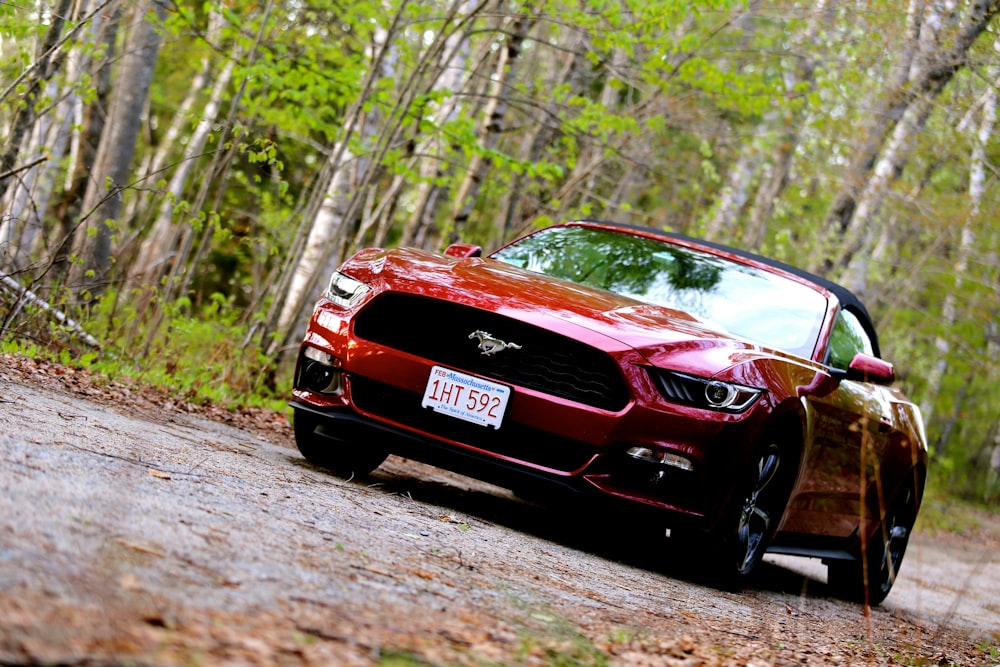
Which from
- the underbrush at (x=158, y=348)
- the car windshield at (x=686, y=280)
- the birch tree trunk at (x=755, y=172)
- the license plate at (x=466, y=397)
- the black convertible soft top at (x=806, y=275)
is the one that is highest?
the birch tree trunk at (x=755, y=172)

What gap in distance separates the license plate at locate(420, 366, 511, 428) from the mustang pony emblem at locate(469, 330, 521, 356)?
0.14 meters

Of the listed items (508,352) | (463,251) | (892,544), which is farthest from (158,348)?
(892,544)

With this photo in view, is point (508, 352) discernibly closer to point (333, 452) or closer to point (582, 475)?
point (582, 475)

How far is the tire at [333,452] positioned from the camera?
20.4 feet

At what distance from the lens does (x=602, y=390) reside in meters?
5.44

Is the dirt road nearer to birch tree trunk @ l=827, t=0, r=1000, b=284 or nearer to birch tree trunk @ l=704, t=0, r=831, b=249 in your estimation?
birch tree trunk @ l=827, t=0, r=1000, b=284

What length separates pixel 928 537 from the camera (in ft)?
57.4

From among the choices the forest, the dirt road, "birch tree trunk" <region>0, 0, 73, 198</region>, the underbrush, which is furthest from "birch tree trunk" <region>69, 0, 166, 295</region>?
the dirt road

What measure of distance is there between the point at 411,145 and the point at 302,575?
10.0m

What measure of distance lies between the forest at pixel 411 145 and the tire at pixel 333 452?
1.92 m

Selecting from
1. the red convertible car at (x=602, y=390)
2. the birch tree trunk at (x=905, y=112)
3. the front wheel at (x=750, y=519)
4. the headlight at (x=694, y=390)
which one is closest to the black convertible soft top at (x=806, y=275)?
the red convertible car at (x=602, y=390)

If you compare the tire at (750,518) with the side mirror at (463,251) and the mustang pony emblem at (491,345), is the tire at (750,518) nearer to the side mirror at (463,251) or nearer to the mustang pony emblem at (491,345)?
the mustang pony emblem at (491,345)

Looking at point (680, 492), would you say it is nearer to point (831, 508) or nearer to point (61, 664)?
point (831, 508)

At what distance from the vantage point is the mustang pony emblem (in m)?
5.53
